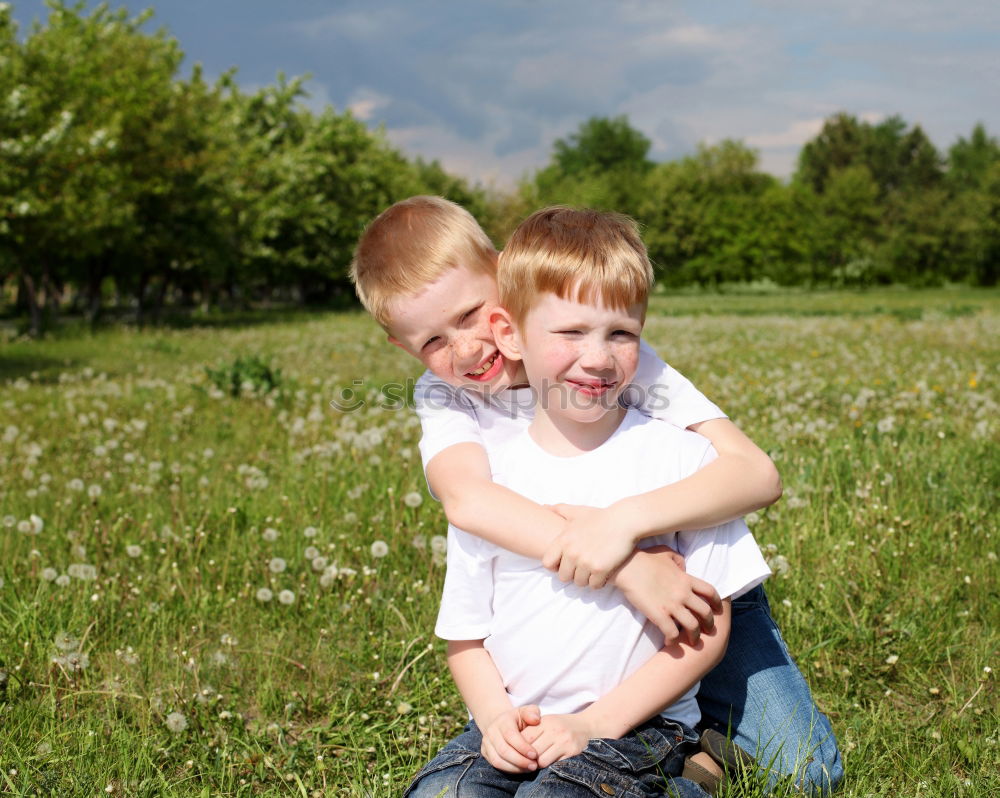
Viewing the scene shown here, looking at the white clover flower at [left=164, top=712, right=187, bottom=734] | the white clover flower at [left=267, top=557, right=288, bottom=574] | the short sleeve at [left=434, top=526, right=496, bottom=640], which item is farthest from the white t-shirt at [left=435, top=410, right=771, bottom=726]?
the white clover flower at [left=267, top=557, right=288, bottom=574]

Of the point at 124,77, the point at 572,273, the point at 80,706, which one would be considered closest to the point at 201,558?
the point at 80,706

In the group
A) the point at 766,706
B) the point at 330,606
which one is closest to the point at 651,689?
the point at 766,706

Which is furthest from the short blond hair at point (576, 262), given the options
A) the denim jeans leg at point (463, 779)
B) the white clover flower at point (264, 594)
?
the white clover flower at point (264, 594)

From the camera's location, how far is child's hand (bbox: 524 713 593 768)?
2.21m

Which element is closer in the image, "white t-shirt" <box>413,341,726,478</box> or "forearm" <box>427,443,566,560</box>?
"forearm" <box>427,443,566,560</box>

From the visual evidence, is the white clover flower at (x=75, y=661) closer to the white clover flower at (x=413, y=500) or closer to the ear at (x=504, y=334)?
the white clover flower at (x=413, y=500)

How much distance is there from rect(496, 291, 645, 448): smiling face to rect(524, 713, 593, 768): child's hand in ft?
2.59

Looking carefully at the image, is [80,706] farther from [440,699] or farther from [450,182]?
[450,182]

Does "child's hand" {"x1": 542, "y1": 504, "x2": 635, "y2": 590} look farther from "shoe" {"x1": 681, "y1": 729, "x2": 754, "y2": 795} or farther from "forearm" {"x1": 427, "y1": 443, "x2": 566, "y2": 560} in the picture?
"shoe" {"x1": 681, "y1": 729, "x2": 754, "y2": 795}

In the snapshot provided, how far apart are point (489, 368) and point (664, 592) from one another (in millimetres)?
858

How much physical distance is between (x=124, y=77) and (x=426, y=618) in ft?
95.3

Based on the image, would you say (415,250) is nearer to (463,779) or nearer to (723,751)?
(463,779)

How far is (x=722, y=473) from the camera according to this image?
2357 millimetres

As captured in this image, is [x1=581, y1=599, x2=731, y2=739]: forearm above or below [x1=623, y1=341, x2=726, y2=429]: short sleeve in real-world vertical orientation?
below
